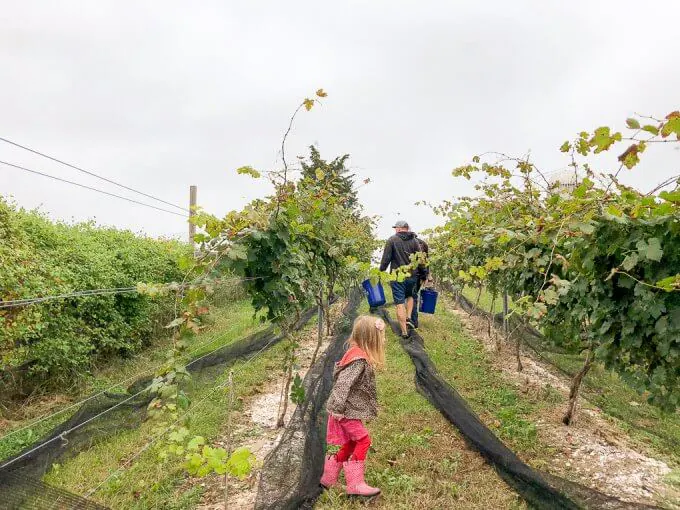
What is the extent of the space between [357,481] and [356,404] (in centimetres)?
51

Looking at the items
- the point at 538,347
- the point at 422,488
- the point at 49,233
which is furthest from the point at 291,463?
the point at 538,347

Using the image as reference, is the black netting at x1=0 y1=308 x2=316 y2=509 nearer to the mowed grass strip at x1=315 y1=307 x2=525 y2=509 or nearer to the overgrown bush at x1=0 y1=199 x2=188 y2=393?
the overgrown bush at x1=0 y1=199 x2=188 y2=393

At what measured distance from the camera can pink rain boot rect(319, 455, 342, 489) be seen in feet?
10.4

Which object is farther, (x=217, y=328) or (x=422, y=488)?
(x=217, y=328)

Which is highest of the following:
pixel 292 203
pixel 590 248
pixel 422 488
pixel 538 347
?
pixel 292 203

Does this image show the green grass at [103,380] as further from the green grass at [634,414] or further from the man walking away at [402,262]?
the green grass at [634,414]

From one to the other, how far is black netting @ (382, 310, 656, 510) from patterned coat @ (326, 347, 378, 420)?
1.05 metres

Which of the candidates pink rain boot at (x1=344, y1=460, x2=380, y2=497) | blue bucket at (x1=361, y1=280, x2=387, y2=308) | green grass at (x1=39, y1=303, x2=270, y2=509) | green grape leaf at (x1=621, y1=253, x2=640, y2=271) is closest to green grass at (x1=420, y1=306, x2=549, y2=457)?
blue bucket at (x1=361, y1=280, x2=387, y2=308)

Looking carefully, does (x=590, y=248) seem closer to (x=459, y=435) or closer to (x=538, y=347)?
(x=459, y=435)

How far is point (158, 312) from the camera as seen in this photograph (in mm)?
7719

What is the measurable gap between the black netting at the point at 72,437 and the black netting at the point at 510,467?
2.52 m

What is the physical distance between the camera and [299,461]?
3355 mm

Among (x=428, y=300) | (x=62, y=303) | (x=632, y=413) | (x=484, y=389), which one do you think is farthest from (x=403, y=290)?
(x=62, y=303)

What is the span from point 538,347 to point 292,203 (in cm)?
488
